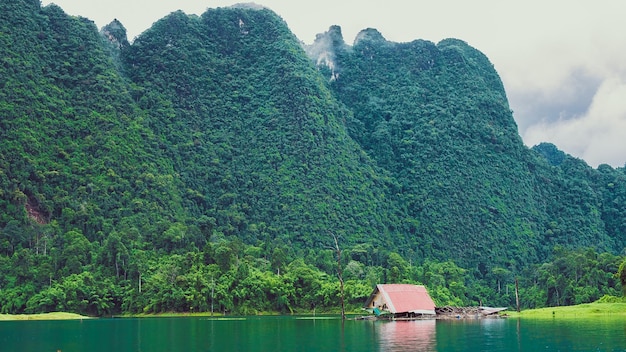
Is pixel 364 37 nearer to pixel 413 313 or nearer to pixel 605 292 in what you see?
pixel 605 292

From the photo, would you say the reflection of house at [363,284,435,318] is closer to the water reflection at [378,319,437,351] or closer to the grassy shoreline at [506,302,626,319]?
the grassy shoreline at [506,302,626,319]

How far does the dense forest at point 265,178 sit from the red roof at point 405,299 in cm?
1625

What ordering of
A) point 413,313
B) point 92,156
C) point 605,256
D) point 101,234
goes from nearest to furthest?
point 413,313 < point 605,256 < point 101,234 < point 92,156

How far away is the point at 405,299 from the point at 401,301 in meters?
0.54

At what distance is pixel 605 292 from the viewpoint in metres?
67.6

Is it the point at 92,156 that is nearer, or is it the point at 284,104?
the point at 92,156

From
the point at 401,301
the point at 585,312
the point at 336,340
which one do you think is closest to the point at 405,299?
the point at 401,301

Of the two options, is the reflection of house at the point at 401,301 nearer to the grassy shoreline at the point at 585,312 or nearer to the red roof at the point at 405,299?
the red roof at the point at 405,299

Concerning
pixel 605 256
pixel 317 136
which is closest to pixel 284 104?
pixel 317 136

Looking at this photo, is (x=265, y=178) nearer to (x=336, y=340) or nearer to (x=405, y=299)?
(x=405, y=299)

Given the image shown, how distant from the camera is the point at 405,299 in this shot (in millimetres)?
49469

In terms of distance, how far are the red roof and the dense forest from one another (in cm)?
1625

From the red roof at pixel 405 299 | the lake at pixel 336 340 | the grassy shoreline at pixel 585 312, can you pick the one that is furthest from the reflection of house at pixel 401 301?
the lake at pixel 336 340

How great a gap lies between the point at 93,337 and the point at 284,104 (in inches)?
3408
